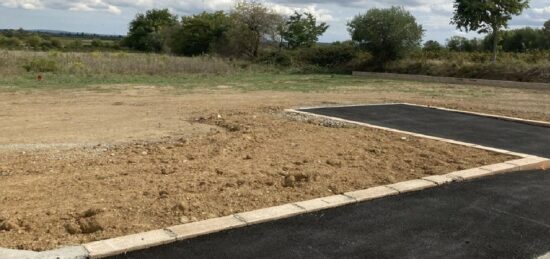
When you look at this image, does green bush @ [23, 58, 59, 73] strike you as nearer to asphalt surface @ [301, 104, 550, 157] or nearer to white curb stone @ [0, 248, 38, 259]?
asphalt surface @ [301, 104, 550, 157]

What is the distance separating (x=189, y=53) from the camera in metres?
48.1

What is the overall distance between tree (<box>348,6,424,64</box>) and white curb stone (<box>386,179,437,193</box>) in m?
27.1

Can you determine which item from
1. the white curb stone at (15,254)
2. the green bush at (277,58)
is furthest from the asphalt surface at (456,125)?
the green bush at (277,58)

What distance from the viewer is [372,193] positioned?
510 centimetres

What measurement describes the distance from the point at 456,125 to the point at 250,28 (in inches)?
1241

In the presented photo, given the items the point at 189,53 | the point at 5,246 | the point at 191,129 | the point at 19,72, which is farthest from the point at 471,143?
the point at 189,53

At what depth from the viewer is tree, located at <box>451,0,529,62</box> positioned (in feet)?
85.7

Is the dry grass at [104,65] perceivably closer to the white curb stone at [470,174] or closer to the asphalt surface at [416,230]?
the white curb stone at [470,174]

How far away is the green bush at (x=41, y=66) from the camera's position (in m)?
24.9

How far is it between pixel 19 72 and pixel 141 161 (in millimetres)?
20401

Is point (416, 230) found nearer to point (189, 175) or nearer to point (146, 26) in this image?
point (189, 175)

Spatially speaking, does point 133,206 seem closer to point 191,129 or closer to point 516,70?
point 191,129

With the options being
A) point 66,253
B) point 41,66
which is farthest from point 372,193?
point 41,66

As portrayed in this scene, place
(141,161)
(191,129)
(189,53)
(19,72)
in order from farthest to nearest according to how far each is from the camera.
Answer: (189,53)
(19,72)
(191,129)
(141,161)
